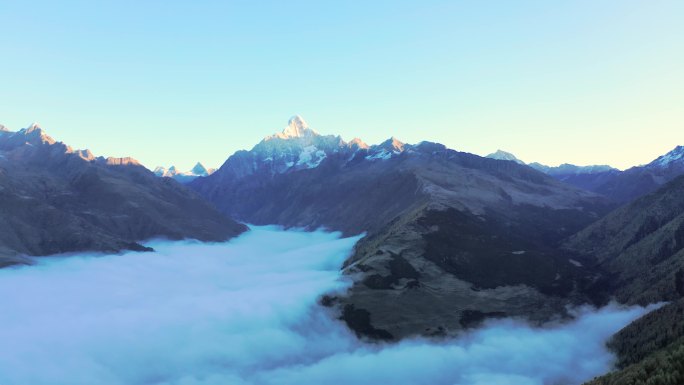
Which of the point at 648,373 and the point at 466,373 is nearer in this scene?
the point at 648,373

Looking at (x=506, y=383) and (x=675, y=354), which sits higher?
(x=675, y=354)

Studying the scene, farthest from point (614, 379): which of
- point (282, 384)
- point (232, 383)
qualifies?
point (232, 383)

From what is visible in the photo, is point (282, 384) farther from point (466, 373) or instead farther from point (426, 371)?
point (466, 373)

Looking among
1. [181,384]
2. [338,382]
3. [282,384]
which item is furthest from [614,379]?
[181,384]

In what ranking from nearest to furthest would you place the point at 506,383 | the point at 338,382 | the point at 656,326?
1. the point at 656,326
2. the point at 506,383
3. the point at 338,382

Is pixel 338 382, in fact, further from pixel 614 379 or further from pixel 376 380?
pixel 614 379

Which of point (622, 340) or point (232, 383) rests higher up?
point (622, 340)

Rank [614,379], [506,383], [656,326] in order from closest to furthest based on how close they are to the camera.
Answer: [614,379], [656,326], [506,383]

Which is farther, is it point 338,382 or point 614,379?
point 338,382

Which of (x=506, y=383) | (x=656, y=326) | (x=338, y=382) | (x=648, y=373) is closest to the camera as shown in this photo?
(x=648, y=373)
